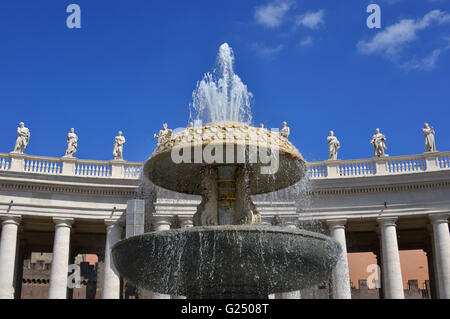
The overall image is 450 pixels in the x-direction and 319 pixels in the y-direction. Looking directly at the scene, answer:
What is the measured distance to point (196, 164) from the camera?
16234mm

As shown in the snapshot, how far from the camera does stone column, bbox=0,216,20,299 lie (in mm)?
34281

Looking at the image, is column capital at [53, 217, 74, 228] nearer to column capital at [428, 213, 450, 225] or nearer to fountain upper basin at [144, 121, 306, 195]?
fountain upper basin at [144, 121, 306, 195]

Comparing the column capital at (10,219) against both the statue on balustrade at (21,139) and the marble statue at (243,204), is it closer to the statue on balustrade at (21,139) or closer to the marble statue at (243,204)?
the statue on balustrade at (21,139)

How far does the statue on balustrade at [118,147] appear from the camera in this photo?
39.6m

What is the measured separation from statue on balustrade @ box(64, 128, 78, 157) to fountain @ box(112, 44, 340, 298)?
22342mm

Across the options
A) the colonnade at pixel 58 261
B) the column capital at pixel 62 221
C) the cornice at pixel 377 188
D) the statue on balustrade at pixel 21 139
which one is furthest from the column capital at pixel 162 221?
the statue on balustrade at pixel 21 139

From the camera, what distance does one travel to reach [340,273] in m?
35.0

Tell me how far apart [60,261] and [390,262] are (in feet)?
66.3

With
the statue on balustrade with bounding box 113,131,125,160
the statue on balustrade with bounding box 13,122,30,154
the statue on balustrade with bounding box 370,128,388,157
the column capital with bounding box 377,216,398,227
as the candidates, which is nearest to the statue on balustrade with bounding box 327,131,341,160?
the statue on balustrade with bounding box 370,128,388,157

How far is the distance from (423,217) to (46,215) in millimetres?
24114

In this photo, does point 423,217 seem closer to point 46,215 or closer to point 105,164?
point 105,164

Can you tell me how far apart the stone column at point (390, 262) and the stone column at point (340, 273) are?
2.35 metres

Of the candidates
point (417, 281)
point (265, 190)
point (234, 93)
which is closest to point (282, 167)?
point (265, 190)

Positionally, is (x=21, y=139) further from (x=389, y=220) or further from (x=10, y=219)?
(x=389, y=220)
